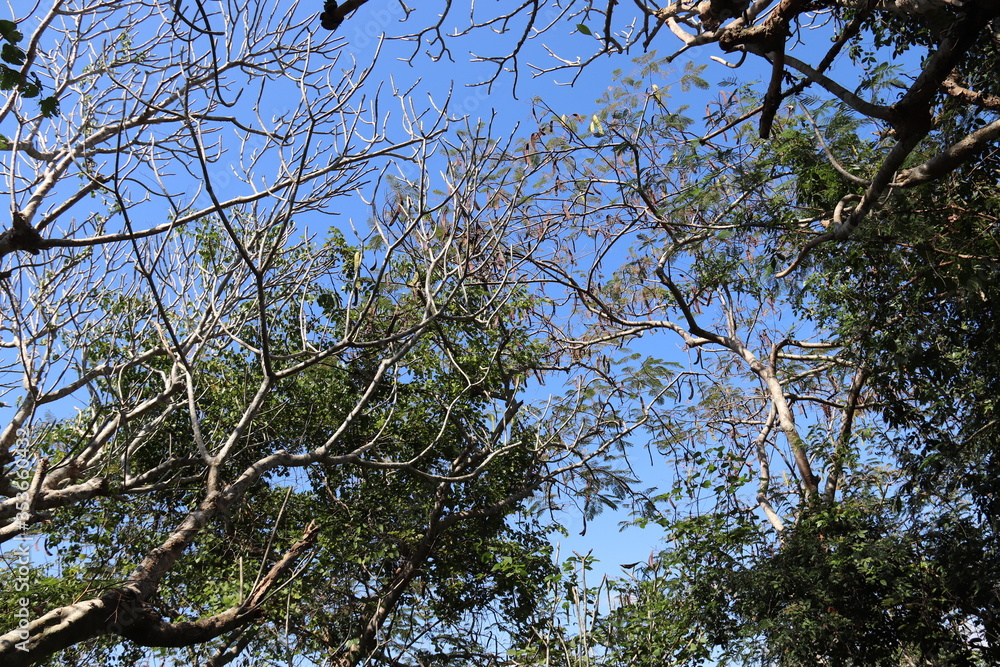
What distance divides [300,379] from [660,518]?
12.7 feet

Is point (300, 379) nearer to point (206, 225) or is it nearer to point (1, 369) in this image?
point (206, 225)

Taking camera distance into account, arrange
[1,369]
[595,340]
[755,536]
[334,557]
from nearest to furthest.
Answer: [1,369], [755,536], [334,557], [595,340]

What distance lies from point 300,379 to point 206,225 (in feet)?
7.02

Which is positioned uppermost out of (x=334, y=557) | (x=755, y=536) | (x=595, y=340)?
(x=595, y=340)

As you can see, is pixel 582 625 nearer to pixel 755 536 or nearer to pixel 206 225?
pixel 755 536

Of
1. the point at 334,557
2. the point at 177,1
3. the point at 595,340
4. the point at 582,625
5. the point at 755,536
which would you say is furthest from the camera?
the point at 595,340

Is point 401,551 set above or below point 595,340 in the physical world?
below

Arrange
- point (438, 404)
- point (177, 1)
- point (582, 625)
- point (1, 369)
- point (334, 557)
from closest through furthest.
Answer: point (177, 1) < point (582, 625) < point (1, 369) < point (334, 557) < point (438, 404)

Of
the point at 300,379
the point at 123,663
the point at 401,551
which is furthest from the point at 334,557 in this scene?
the point at 123,663

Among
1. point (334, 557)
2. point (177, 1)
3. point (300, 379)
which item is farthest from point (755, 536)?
point (177, 1)

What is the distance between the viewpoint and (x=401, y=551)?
7.94 metres

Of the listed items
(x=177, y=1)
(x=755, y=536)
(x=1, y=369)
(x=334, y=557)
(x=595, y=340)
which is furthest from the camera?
(x=595, y=340)

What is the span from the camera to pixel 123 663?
24.9 feet

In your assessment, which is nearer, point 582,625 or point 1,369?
point 582,625
